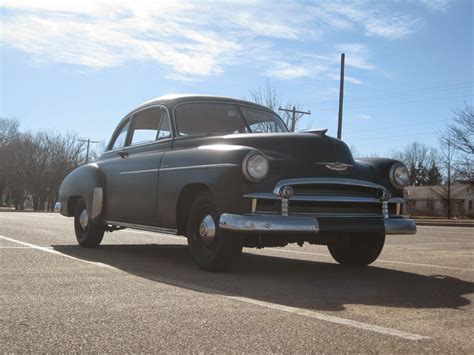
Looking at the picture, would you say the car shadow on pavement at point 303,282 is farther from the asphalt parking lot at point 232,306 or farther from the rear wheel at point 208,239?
the rear wheel at point 208,239

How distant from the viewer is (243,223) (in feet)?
16.3

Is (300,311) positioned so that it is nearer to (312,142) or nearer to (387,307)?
(387,307)

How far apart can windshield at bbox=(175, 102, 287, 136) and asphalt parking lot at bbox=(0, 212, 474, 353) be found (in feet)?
5.21

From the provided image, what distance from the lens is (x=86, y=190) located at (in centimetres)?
795

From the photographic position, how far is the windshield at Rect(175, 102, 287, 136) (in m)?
6.64

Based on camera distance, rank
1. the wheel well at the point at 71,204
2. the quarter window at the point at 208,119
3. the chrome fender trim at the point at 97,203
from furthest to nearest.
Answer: the wheel well at the point at 71,204, the chrome fender trim at the point at 97,203, the quarter window at the point at 208,119

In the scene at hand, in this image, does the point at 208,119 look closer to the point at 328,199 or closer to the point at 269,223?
the point at 328,199

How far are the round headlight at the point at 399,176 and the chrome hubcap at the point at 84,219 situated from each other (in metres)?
4.34

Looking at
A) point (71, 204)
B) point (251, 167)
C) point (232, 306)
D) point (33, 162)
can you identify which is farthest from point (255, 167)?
point (33, 162)

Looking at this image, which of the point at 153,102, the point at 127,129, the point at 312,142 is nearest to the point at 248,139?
the point at 312,142

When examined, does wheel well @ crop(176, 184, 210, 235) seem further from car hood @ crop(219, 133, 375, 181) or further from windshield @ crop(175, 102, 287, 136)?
windshield @ crop(175, 102, 287, 136)

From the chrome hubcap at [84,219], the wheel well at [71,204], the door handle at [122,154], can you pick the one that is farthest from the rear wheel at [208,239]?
the wheel well at [71,204]

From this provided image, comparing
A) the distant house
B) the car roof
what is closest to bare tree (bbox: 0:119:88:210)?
the distant house

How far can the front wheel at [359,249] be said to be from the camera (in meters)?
6.31
